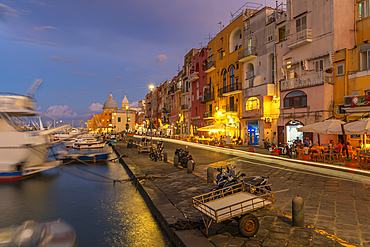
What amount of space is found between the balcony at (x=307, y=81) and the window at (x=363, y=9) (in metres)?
5.34

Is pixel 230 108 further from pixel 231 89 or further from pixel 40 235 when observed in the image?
pixel 40 235

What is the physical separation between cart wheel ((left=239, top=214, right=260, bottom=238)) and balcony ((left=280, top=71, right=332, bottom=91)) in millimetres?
20376

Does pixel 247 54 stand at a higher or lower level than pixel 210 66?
lower

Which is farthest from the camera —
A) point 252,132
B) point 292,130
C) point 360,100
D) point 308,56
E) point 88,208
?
point 252,132

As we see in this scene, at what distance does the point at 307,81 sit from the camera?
76.8ft

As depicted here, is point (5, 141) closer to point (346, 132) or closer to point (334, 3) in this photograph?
point (346, 132)

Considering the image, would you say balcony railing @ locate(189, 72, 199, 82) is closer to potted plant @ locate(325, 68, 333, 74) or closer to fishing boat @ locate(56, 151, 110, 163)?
potted plant @ locate(325, 68, 333, 74)

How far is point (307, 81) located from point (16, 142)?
2433 cm

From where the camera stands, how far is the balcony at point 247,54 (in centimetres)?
3095

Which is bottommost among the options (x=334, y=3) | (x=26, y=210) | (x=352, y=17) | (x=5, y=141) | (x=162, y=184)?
(x=26, y=210)

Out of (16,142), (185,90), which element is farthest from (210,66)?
(16,142)

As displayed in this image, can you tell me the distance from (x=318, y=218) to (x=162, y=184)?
662cm

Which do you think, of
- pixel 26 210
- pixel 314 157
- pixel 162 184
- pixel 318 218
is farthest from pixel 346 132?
pixel 26 210

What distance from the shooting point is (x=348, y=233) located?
536 centimetres
